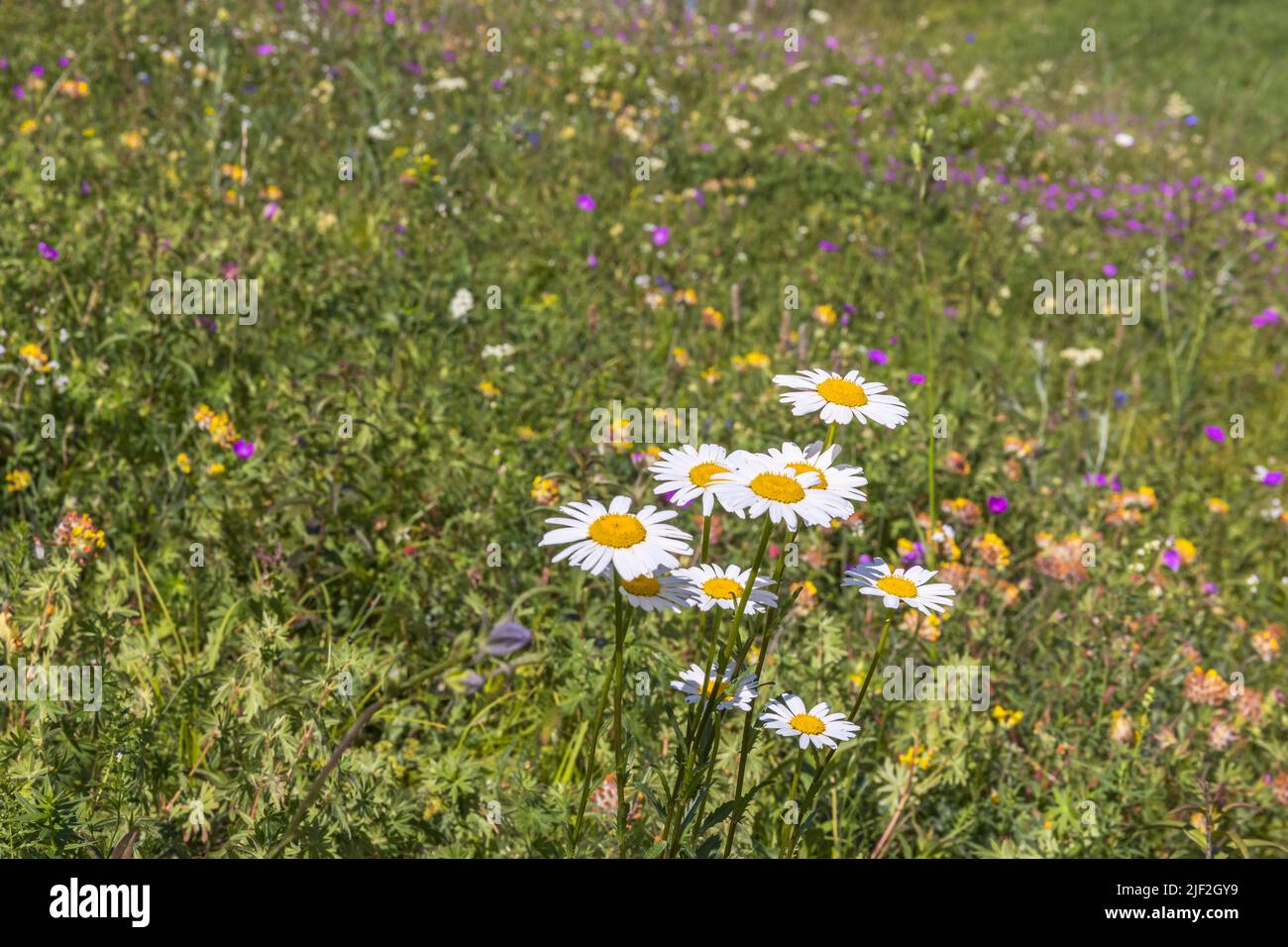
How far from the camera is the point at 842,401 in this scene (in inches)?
→ 52.1

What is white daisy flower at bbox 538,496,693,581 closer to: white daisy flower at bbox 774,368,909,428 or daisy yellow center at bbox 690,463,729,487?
daisy yellow center at bbox 690,463,729,487

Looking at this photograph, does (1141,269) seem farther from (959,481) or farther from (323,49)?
(323,49)

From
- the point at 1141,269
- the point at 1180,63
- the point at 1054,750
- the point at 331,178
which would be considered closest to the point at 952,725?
the point at 1054,750

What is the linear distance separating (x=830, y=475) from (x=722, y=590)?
0.70ft

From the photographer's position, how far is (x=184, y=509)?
257 centimetres

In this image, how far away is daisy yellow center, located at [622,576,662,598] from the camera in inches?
48.6

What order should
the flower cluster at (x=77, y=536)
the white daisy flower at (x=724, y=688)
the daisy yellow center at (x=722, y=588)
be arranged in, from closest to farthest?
the white daisy flower at (x=724, y=688)
the daisy yellow center at (x=722, y=588)
the flower cluster at (x=77, y=536)

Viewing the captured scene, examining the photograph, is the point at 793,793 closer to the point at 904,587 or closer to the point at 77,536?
the point at 904,587

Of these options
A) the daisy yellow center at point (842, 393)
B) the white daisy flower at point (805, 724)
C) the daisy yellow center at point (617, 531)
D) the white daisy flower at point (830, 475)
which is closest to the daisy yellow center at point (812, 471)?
the white daisy flower at point (830, 475)

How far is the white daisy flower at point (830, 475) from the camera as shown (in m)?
1.16

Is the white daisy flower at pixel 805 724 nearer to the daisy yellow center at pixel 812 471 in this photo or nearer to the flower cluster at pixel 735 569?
the flower cluster at pixel 735 569

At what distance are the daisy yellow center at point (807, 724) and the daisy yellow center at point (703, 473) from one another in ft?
1.20

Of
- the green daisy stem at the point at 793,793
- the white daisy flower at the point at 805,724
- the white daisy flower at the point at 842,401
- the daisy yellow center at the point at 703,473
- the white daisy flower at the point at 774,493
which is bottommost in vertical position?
the green daisy stem at the point at 793,793
